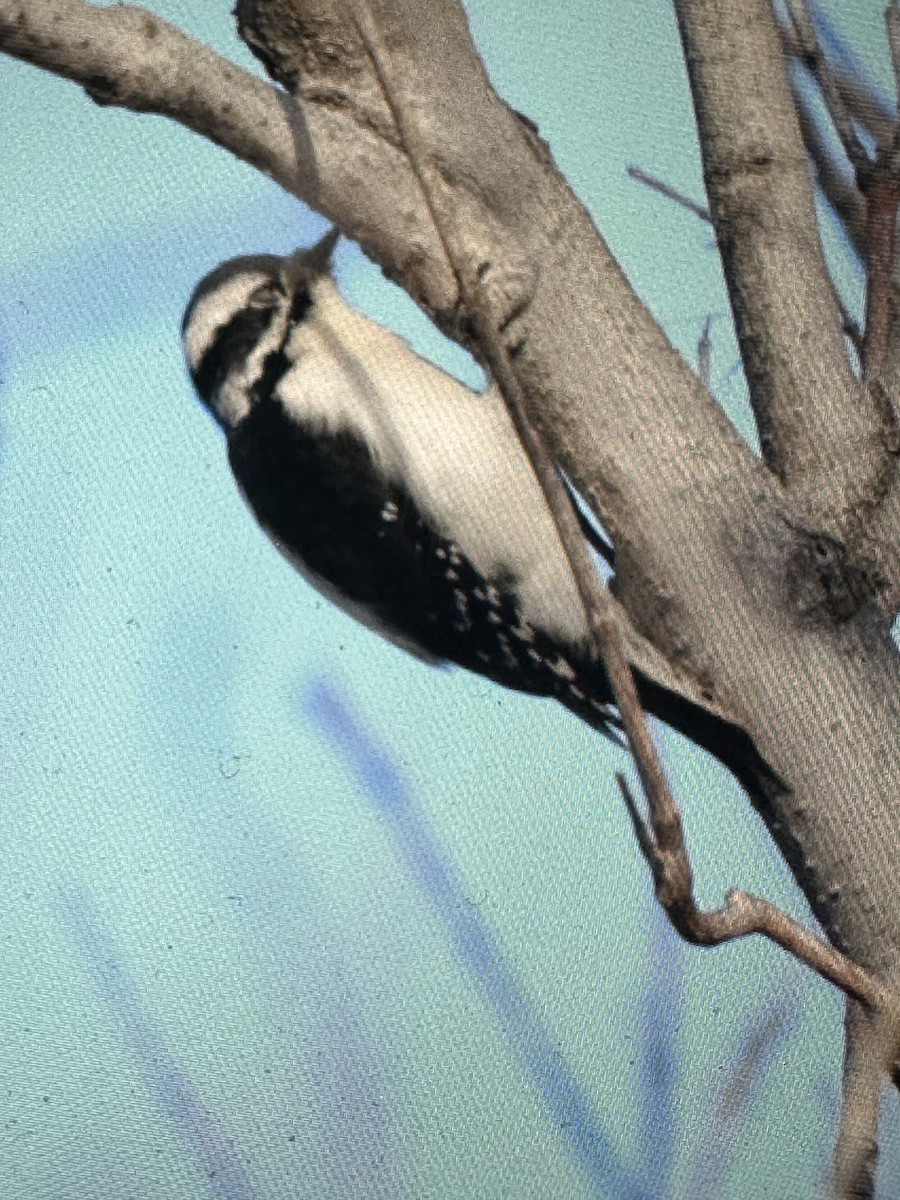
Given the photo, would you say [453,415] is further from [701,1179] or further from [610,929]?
[701,1179]

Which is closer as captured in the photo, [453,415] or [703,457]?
[703,457]

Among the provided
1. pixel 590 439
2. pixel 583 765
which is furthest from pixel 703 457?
pixel 583 765

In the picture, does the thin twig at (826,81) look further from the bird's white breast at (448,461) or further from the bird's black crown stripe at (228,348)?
the bird's black crown stripe at (228,348)

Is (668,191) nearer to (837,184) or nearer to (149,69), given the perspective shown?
(837,184)

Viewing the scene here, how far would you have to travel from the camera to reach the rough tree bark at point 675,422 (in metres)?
0.59

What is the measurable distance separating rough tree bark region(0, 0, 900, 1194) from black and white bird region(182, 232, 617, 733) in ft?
0.52

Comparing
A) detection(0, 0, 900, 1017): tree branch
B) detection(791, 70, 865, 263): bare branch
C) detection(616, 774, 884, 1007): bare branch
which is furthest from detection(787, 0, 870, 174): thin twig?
detection(616, 774, 884, 1007): bare branch

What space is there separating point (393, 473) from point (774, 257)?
27 centimetres

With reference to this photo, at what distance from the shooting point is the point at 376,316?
0.76 metres

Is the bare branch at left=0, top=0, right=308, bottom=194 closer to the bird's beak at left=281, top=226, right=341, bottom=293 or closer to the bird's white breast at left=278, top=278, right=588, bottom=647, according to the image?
the bird's beak at left=281, top=226, right=341, bottom=293

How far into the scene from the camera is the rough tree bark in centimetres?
59

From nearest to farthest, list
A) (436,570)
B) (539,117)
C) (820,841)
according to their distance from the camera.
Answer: (820,841), (539,117), (436,570)

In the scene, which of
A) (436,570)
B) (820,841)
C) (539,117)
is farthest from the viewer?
(436,570)

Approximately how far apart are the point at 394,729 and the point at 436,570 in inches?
8.4
